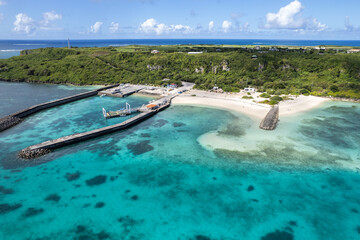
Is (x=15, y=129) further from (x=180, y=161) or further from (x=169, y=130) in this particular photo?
(x=180, y=161)

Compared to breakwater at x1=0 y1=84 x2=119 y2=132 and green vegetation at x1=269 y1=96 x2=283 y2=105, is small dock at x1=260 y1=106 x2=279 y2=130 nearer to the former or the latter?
green vegetation at x1=269 y1=96 x2=283 y2=105

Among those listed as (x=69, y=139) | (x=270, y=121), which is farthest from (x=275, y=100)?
(x=69, y=139)

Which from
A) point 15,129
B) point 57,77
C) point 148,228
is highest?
point 57,77

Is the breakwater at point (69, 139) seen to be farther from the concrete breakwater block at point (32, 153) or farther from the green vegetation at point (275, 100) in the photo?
the green vegetation at point (275, 100)

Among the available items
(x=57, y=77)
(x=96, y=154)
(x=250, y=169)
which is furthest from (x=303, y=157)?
(x=57, y=77)

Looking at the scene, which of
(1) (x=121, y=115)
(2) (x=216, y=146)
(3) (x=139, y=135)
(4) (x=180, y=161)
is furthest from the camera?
(1) (x=121, y=115)

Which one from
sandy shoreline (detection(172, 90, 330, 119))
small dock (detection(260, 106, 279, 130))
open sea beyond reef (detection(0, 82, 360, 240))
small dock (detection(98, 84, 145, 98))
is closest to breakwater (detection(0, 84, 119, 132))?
open sea beyond reef (detection(0, 82, 360, 240))

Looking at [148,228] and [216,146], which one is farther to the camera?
[216,146]
